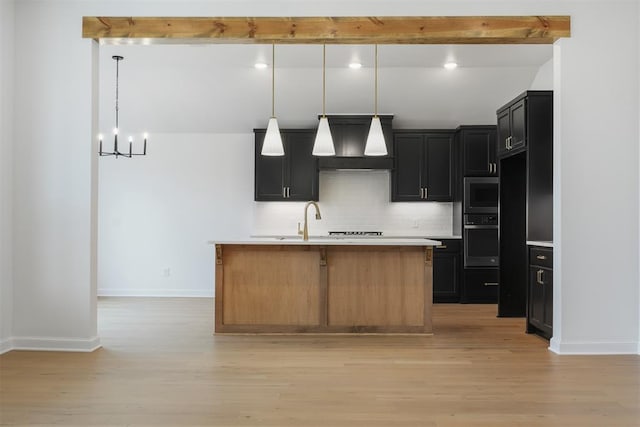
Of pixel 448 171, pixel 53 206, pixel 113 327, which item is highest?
pixel 448 171

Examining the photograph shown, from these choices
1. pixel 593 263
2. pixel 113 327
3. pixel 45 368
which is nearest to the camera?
pixel 45 368

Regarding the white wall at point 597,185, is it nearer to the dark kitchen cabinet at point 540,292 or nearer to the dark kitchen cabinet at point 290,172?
the dark kitchen cabinet at point 540,292

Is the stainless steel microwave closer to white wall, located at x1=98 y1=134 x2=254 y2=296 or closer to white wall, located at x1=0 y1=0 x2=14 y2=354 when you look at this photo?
white wall, located at x1=98 y1=134 x2=254 y2=296

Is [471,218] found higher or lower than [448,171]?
lower

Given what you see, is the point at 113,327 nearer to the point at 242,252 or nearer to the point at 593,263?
the point at 242,252

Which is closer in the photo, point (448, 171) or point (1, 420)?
point (1, 420)

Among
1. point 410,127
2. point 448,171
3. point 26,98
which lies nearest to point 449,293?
point 448,171

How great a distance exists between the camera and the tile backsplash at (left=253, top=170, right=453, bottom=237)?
8.06 m

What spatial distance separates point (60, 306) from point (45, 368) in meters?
0.70

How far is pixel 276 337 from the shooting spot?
5.06m

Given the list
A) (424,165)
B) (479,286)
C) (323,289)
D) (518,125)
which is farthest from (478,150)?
(323,289)

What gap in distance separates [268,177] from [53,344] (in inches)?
153

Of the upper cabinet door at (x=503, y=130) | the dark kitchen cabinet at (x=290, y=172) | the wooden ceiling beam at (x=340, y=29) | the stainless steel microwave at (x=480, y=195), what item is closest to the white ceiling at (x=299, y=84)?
the dark kitchen cabinet at (x=290, y=172)

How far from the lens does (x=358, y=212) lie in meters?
8.12
